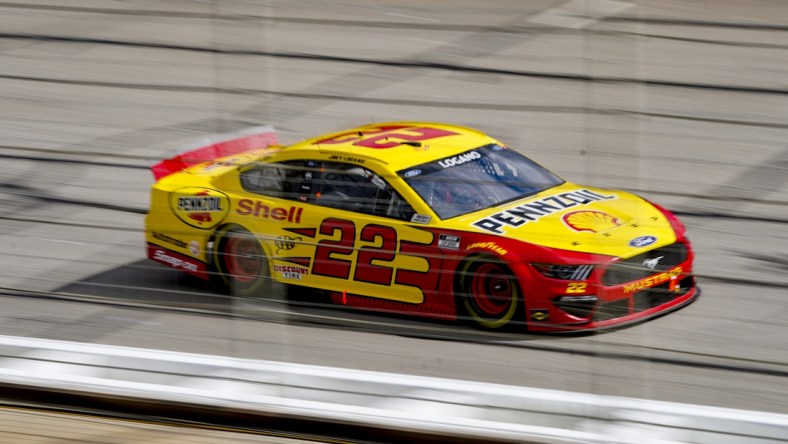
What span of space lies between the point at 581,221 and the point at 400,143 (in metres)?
1.16

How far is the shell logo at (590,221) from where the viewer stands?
3656mm

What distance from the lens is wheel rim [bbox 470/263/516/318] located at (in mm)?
3639

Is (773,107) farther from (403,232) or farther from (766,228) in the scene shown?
(403,232)

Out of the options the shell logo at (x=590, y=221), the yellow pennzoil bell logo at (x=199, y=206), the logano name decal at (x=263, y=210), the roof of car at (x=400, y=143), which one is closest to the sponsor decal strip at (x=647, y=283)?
the shell logo at (x=590, y=221)

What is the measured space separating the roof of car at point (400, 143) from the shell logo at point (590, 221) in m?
0.45

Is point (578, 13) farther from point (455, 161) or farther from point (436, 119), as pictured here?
point (455, 161)

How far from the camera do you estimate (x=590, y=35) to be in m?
2.39

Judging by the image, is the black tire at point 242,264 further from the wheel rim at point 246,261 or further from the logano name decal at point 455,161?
the logano name decal at point 455,161

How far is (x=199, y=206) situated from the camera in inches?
157

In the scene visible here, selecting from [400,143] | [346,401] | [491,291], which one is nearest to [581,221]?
[491,291]

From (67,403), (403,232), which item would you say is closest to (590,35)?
(67,403)

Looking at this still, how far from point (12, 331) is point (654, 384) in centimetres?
201

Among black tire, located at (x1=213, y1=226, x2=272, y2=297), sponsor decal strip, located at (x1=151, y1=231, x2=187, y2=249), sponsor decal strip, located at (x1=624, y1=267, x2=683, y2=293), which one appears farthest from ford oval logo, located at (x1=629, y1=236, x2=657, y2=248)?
sponsor decal strip, located at (x1=151, y1=231, x2=187, y2=249)

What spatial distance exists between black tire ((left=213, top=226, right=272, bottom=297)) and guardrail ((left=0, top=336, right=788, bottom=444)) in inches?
7.7
